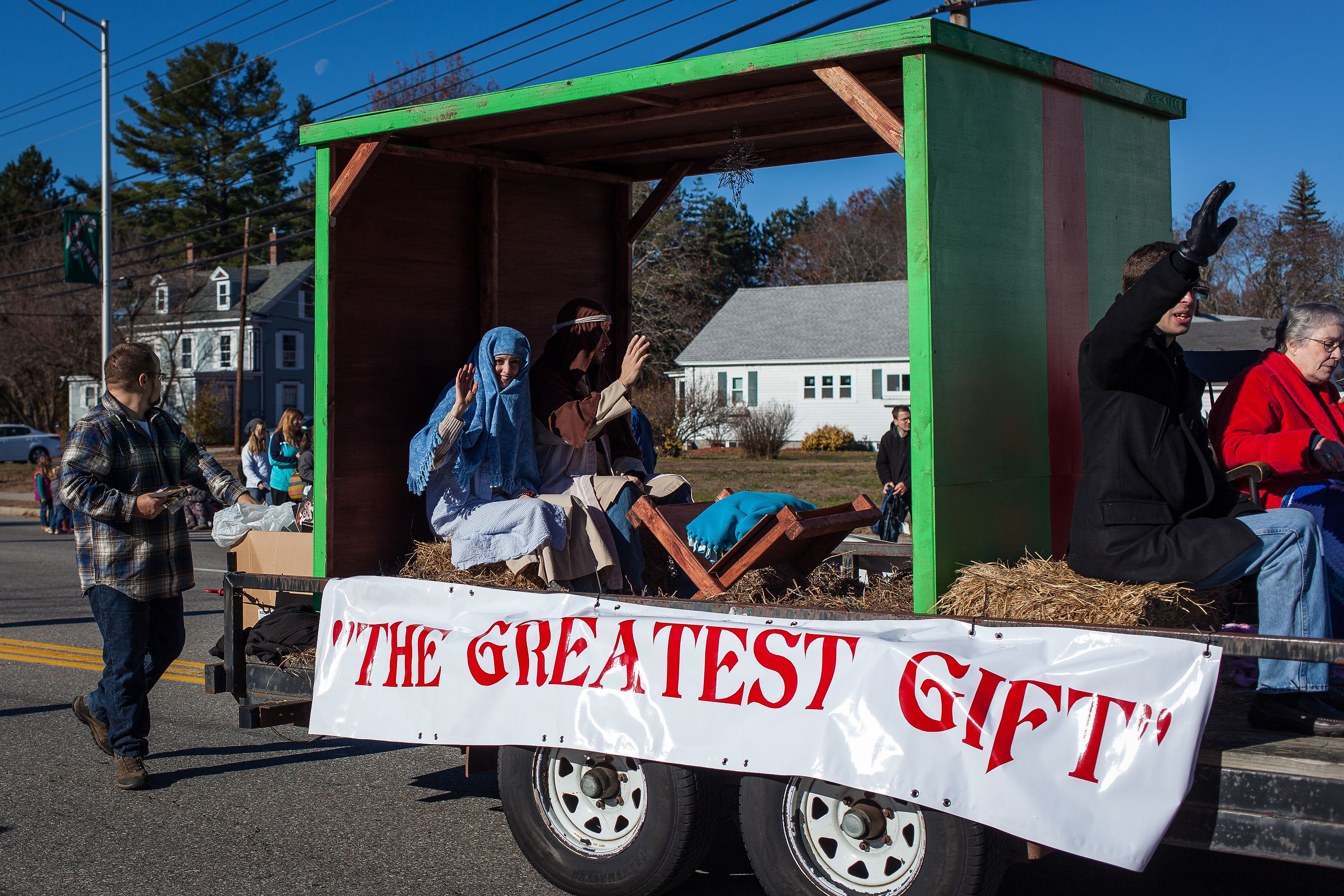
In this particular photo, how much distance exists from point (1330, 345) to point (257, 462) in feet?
39.5

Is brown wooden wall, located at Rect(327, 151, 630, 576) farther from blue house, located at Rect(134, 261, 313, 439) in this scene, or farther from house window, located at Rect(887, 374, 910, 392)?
blue house, located at Rect(134, 261, 313, 439)

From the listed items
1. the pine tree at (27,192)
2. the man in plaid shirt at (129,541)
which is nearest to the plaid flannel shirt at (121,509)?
the man in plaid shirt at (129,541)

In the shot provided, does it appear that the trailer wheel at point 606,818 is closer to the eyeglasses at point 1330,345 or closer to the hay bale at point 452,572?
the hay bale at point 452,572

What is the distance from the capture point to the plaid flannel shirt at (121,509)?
17.3ft

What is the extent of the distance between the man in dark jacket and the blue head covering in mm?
2595

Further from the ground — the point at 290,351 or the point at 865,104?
the point at 290,351

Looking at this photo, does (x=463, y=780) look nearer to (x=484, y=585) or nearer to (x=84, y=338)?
(x=484, y=585)

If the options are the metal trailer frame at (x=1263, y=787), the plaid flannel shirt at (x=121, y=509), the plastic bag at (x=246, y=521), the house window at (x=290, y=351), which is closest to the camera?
the metal trailer frame at (x=1263, y=787)

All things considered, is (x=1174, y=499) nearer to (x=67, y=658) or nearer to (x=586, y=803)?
(x=586, y=803)

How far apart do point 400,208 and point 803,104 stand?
2.12 m

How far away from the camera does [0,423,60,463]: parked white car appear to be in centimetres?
4156

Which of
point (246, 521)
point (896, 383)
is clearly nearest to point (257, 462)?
point (246, 521)

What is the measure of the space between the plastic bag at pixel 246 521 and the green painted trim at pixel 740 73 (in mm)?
1894

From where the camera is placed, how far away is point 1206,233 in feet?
11.4
